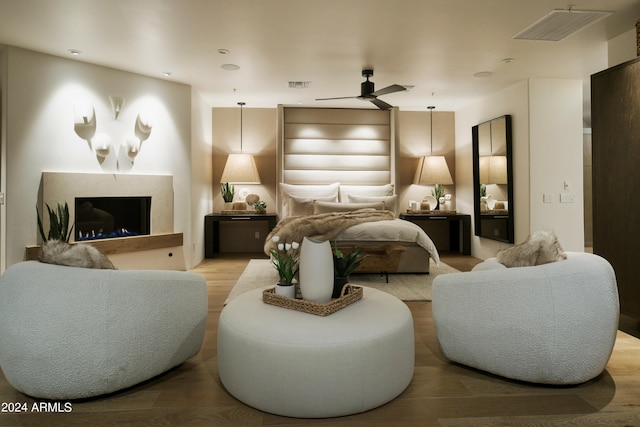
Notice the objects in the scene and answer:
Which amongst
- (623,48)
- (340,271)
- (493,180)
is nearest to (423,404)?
(340,271)

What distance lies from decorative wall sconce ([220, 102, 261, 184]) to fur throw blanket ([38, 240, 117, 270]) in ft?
A: 14.2

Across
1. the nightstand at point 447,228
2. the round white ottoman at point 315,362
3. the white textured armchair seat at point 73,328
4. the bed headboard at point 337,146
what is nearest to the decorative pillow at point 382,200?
the nightstand at point 447,228

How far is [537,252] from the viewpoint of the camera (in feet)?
6.88

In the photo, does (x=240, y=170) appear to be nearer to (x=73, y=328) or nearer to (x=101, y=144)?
(x=101, y=144)

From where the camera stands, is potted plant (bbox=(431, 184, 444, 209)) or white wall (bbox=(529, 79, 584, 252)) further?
potted plant (bbox=(431, 184, 444, 209))

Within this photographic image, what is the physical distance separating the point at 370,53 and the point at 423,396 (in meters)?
3.32

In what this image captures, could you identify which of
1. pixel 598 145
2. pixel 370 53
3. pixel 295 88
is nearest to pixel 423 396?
pixel 598 145

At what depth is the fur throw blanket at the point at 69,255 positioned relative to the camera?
193 cm

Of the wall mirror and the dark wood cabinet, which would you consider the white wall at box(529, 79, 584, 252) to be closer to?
the wall mirror

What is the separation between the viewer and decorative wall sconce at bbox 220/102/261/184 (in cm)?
629

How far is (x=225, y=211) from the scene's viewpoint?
638cm

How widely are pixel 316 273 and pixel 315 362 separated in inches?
19.1

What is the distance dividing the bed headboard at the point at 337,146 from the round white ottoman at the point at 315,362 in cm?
479

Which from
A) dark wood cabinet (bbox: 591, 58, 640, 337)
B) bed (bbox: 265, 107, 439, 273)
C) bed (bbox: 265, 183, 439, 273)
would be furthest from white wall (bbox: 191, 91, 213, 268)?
dark wood cabinet (bbox: 591, 58, 640, 337)
